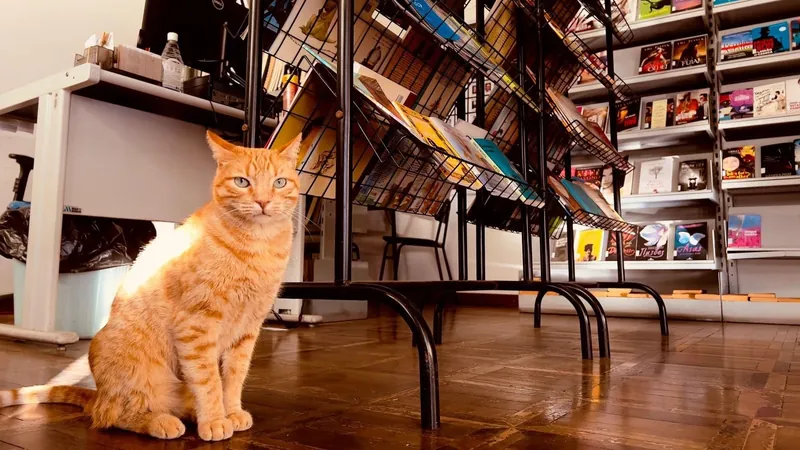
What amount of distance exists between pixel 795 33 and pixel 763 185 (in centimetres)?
87

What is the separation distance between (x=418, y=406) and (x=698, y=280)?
3.00 meters

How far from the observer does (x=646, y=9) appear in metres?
3.34

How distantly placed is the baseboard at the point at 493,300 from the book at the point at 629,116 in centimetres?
151

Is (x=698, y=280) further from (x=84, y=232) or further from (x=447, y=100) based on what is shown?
(x=84, y=232)

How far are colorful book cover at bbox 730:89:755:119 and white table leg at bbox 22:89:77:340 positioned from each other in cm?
330

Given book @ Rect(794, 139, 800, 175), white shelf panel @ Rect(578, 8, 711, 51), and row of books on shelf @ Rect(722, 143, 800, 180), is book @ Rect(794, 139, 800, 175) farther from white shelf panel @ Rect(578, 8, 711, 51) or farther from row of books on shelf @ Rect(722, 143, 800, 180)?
white shelf panel @ Rect(578, 8, 711, 51)

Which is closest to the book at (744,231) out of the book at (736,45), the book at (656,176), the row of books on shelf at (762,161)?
the row of books on shelf at (762,161)

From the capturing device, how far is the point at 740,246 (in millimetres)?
3039

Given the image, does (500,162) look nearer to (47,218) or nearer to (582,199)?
(582,199)

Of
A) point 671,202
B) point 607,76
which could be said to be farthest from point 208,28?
point 671,202

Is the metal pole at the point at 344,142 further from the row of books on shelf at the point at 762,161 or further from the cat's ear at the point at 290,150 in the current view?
the row of books on shelf at the point at 762,161

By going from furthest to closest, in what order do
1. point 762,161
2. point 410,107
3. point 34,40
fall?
point 34,40, point 762,161, point 410,107

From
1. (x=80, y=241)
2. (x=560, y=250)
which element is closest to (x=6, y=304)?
(x=80, y=241)

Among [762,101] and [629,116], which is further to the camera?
[629,116]
